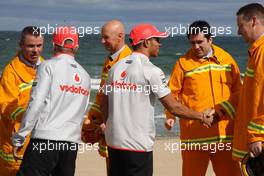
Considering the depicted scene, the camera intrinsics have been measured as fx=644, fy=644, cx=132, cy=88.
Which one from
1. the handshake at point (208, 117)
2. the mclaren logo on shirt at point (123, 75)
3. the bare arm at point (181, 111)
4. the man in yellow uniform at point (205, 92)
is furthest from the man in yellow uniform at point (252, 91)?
the mclaren logo on shirt at point (123, 75)

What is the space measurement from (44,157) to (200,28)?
7.43ft

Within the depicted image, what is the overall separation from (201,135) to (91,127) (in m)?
1.18

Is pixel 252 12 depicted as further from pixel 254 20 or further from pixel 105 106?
pixel 105 106

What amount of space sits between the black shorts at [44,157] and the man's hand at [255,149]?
1600 mm

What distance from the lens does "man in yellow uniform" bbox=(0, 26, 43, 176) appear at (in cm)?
620

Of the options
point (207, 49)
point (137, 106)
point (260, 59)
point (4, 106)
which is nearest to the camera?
point (260, 59)

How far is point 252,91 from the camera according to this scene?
17.9ft

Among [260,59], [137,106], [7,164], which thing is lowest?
[7,164]

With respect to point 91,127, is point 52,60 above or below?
above

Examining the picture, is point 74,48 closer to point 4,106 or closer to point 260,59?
point 4,106

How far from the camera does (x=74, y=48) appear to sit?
19.0ft

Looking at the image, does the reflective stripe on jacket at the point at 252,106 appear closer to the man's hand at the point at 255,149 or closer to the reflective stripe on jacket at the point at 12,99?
the man's hand at the point at 255,149

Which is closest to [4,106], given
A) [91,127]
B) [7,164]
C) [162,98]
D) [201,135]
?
[7,164]

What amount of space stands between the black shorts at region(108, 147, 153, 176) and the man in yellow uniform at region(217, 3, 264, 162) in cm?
81
